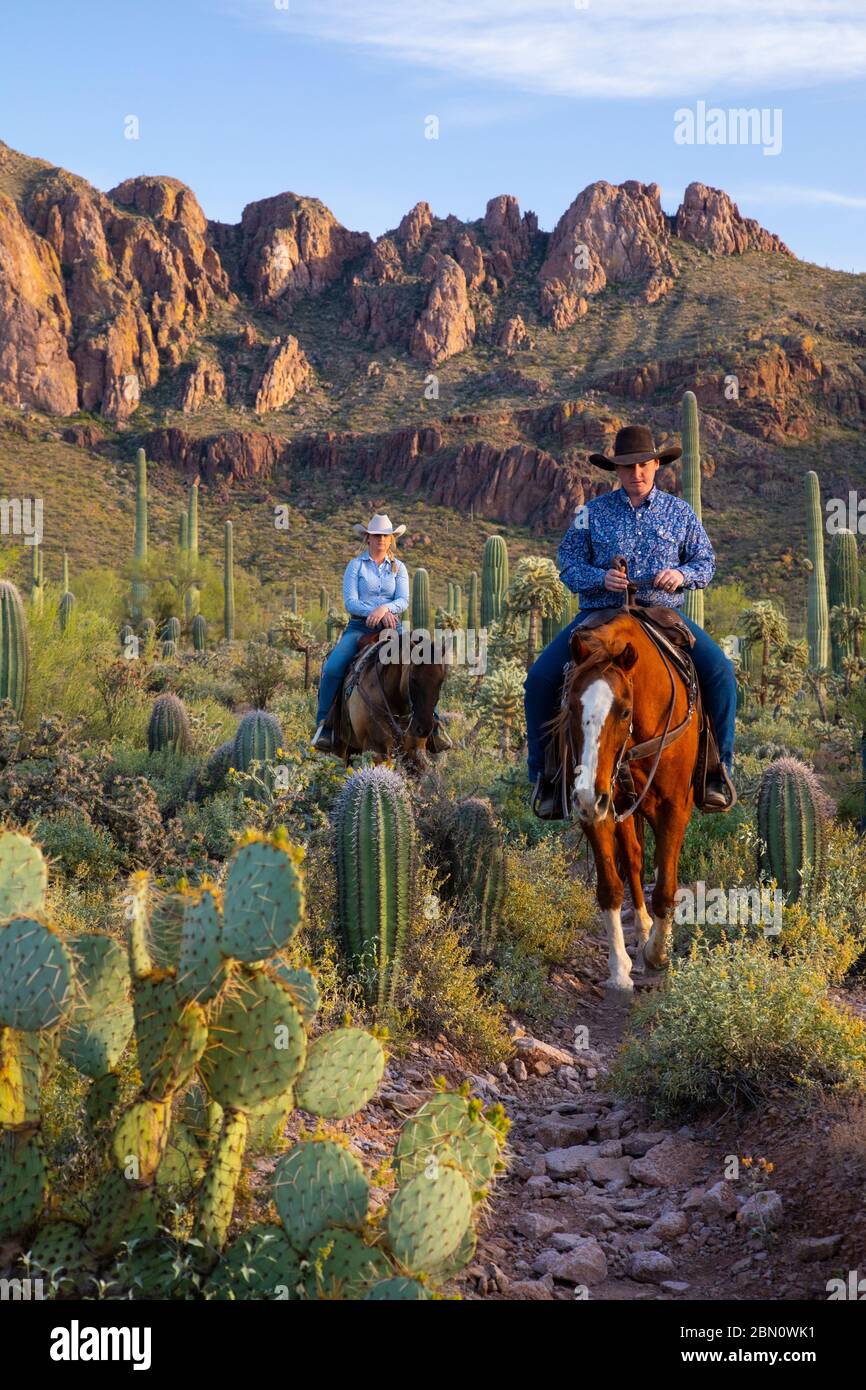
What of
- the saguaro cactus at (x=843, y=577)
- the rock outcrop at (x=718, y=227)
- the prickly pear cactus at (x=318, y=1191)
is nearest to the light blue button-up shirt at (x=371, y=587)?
the prickly pear cactus at (x=318, y=1191)

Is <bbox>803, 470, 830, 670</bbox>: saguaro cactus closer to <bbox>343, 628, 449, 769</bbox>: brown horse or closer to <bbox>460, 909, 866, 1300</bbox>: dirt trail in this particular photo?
<bbox>343, 628, 449, 769</bbox>: brown horse

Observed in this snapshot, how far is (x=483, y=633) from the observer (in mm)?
20391

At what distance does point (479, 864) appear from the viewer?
7.58 meters

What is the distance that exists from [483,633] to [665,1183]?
51.7 feet

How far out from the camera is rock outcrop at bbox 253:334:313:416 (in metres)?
82.2

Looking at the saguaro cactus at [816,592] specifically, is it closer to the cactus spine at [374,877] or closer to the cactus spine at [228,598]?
the cactus spine at [228,598]

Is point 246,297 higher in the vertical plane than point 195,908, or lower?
higher

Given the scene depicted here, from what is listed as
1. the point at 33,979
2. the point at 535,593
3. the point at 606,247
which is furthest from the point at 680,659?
the point at 606,247

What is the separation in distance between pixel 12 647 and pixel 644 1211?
33.3ft

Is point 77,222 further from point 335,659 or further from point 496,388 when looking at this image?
point 335,659

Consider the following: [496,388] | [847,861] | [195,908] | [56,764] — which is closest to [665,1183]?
[195,908]

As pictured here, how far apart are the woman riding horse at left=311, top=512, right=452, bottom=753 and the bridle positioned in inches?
142

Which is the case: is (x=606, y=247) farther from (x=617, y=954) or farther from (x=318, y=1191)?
(x=318, y=1191)

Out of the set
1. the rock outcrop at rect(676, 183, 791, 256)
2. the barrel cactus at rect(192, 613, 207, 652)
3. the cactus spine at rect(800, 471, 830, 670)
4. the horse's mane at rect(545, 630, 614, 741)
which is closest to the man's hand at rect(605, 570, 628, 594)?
the horse's mane at rect(545, 630, 614, 741)
